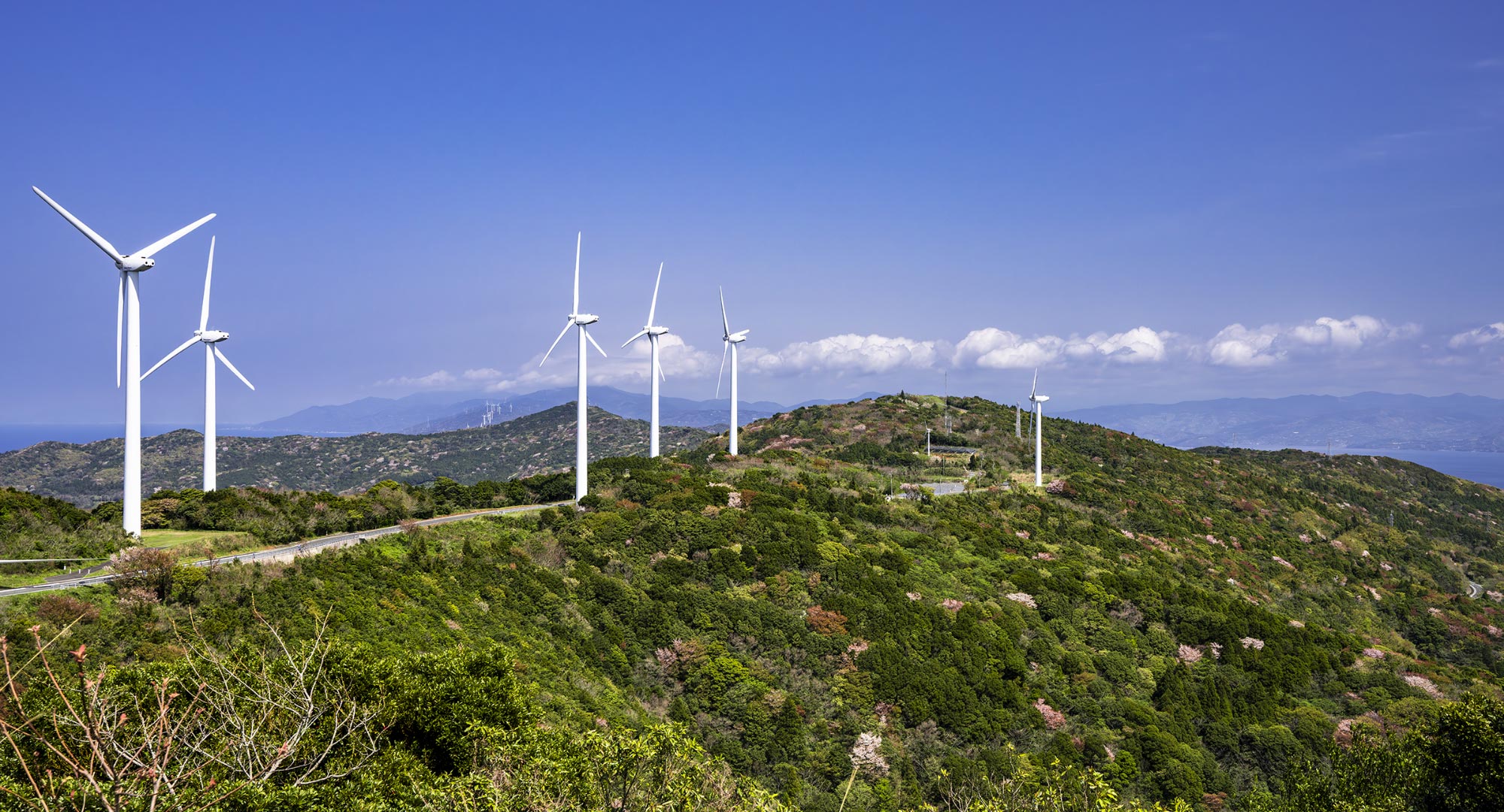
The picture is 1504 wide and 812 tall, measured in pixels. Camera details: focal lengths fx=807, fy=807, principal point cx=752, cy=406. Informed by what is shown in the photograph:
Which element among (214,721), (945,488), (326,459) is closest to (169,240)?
(214,721)

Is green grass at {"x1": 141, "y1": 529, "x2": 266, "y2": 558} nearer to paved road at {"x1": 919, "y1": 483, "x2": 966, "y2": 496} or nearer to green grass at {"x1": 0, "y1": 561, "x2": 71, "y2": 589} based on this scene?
green grass at {"x1": 0, "y1": 561, "x2": 71, "y2": 589}

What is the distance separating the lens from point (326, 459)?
5172 inches

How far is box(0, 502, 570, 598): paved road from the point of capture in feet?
80.6

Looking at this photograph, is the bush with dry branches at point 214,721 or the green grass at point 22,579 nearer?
the bush with dry branches at point 214,721

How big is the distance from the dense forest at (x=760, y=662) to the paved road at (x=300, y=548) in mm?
1135

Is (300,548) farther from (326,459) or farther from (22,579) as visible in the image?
(326,459)

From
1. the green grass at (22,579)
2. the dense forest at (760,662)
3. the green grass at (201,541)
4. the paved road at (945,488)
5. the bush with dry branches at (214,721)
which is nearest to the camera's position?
the bush with dry branches at (214,721)

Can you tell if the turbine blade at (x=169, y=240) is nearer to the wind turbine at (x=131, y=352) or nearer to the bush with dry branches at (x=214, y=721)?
the wind turbine at (x=131, y=352)

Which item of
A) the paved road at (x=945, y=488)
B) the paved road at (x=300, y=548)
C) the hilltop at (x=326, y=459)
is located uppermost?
the paved road at (x=300, y=548)

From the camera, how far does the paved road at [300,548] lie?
2456 cm

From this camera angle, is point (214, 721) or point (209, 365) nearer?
point (214, 721)

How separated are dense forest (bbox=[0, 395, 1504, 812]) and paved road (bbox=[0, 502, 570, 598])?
1135 mm

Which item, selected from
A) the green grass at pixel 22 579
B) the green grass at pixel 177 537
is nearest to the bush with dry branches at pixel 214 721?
the green grass at pixel 22 579

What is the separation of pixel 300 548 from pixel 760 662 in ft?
65.6
